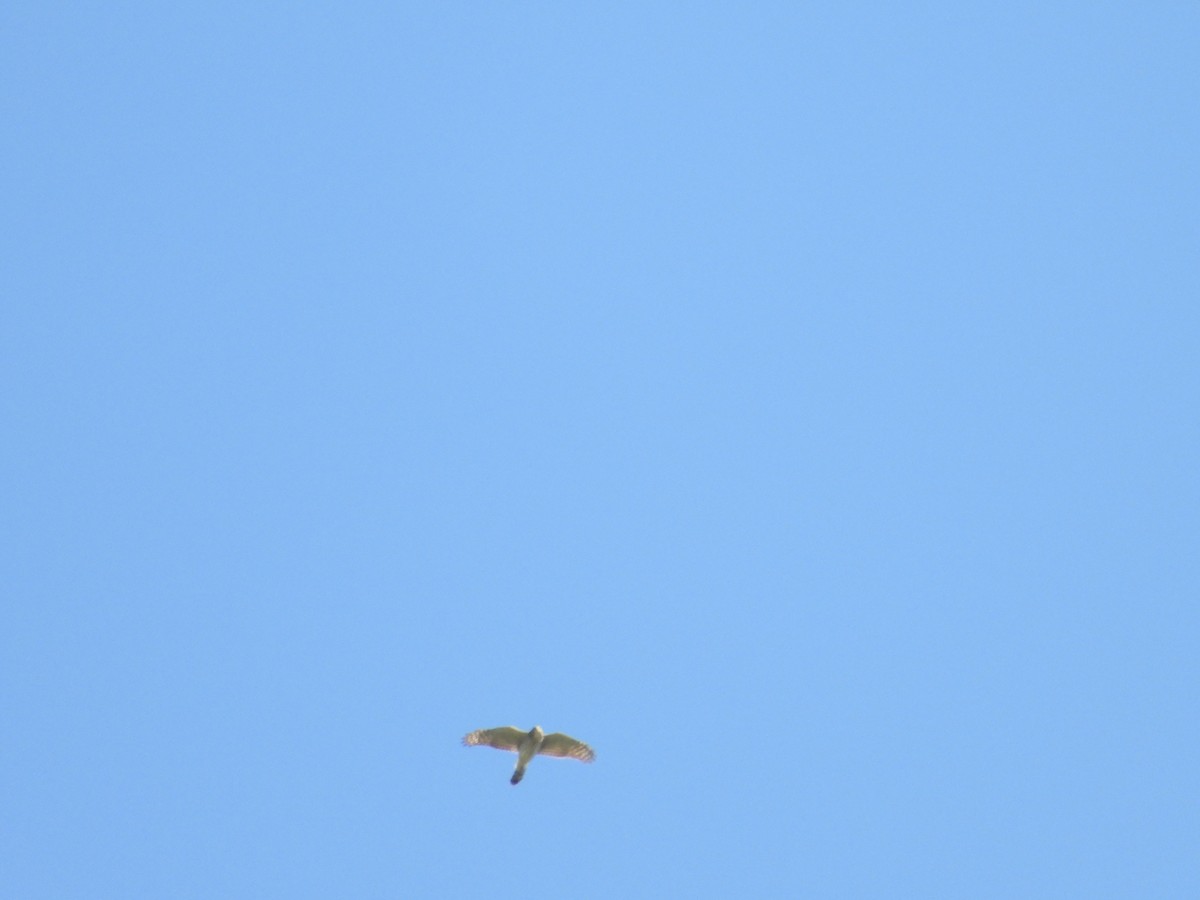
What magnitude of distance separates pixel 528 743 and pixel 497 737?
578mm

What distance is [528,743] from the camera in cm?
2553

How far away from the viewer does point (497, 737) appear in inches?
1004

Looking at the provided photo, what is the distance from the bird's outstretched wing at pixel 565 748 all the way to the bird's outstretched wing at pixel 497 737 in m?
0.50

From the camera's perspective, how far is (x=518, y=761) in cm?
2534

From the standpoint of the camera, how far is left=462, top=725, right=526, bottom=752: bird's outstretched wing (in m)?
25.3

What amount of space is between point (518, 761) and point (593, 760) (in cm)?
150

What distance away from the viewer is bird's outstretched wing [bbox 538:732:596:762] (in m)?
25.7

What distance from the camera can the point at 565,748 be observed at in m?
25.8

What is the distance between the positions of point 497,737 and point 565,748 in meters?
1.30

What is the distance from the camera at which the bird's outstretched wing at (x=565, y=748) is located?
2567 cm

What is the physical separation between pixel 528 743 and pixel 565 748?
29.2 inches

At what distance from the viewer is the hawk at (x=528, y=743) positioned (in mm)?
25375

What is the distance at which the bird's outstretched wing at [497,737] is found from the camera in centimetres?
2533

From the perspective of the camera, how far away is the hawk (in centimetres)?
2538
